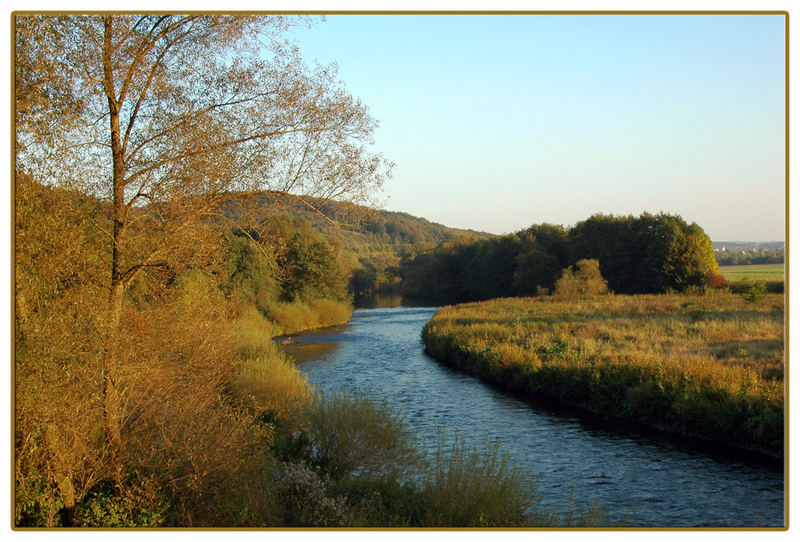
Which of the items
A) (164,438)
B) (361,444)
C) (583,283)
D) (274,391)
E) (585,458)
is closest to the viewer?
(164,438)

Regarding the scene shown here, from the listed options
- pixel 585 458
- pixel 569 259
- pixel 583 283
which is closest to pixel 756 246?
pixel 585 458

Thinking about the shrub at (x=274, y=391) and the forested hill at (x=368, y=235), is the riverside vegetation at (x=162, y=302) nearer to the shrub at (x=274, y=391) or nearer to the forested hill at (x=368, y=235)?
the forested hill at (x=368, y=235)

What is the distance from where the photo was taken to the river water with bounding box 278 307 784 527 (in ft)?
31.4

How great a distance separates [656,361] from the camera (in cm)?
1673

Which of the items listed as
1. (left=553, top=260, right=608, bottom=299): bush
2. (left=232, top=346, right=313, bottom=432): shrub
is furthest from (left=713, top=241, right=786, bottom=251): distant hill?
(left=553, top=260, right=608, bottom=299): bush

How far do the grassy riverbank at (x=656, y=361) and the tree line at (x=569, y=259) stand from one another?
9.71 metres

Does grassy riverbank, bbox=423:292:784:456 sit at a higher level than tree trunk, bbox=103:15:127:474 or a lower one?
lower

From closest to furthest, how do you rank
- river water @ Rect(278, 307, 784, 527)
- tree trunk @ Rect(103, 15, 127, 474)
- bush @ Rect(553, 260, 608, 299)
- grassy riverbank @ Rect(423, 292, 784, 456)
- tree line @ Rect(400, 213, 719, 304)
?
1. tree trunk @ Rect(103, 15, 127, 474)
2. river water @ Rect(278, 307, 784, 527)
3. grassy riverbank @ Rect(423, 292, 784, 456)
4. tree line @ Rect(400, 213, 719, 304)
5. bush @ Rect(553, 260, 608, 299)

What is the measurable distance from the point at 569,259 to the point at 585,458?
48411 millimetres

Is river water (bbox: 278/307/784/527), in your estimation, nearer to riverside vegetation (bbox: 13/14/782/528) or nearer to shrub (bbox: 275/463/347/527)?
riverside vegetation (bbox: 13/14/782/528)

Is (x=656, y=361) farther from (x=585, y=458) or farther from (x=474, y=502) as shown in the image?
(x=474, y=502)

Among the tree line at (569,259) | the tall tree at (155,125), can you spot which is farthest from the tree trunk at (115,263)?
the tree line at (569,259)

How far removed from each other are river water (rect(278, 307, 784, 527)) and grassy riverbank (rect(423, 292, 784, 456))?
3.38ft
